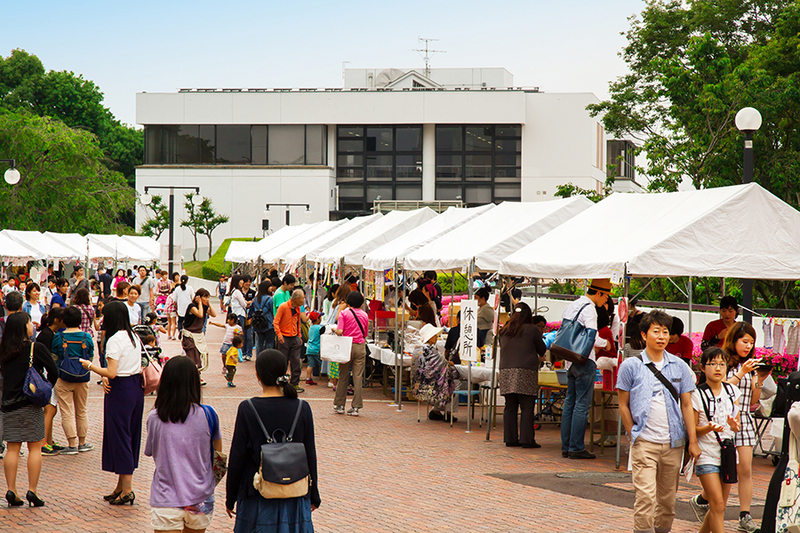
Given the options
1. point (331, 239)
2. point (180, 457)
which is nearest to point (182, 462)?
point (180, 457)

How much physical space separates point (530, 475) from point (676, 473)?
3275 millimetres

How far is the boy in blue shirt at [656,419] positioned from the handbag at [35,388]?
505 cm

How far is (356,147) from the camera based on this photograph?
6200 cm

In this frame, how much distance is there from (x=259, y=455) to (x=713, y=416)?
351 cm

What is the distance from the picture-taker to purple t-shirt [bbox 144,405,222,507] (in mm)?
5266

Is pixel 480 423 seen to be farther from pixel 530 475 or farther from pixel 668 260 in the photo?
pixel 668 260

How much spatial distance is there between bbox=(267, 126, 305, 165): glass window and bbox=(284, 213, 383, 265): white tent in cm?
3891

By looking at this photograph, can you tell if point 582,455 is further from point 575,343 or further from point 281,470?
point 281,470

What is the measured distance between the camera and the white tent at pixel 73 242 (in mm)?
35188

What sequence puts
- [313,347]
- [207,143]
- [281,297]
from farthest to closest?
[207,143], [281,297], [313,347]

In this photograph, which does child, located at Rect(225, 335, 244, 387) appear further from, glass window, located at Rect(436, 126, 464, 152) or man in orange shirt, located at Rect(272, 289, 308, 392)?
glass window, located at Rect(436, 126, 464, 152)

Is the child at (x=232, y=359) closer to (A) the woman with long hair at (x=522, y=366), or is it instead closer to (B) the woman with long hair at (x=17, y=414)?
(A) the woman with long hair at (x=522, y=366)

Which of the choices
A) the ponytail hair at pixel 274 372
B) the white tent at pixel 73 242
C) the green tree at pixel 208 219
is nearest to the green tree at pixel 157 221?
the green tree at pixel 208 219

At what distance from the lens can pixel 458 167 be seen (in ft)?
199
